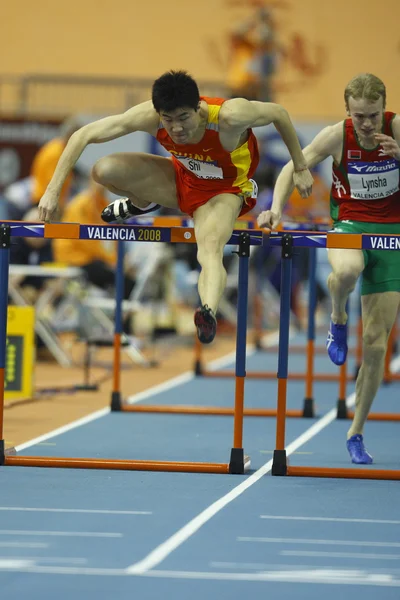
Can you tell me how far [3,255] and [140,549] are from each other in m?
2.27

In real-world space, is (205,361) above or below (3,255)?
below

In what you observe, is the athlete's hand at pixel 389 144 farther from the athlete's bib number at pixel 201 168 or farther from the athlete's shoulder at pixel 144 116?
the athlete's shoulder at pixel 144 116

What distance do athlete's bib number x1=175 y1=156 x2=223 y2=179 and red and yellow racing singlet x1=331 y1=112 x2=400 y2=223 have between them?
721mm

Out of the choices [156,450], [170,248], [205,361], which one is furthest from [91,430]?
[170,248]

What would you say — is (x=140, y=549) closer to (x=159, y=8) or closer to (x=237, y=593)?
(x=237, y=593)

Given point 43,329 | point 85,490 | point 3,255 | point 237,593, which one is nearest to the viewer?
point 237,593

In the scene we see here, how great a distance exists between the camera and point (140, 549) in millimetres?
4582

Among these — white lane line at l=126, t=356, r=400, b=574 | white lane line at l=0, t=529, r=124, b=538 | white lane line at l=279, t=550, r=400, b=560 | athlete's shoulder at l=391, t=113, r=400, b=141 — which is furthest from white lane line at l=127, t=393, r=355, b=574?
athlete's shoulder at l=391, t=113, r=400, b=141

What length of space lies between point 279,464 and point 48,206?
5.96 feet

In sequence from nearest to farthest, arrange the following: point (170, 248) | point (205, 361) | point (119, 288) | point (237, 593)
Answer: point (237, 593), point (119, 288), point (205, 361), point (170, 248)

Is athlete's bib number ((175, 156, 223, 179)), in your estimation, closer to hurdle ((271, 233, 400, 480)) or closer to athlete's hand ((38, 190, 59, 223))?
hurdle ((271, 233, 400, 480))

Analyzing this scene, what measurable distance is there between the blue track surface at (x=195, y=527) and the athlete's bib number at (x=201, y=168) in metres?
1.59

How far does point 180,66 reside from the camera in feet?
77.5

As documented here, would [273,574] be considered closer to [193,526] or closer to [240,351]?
[193,526]
